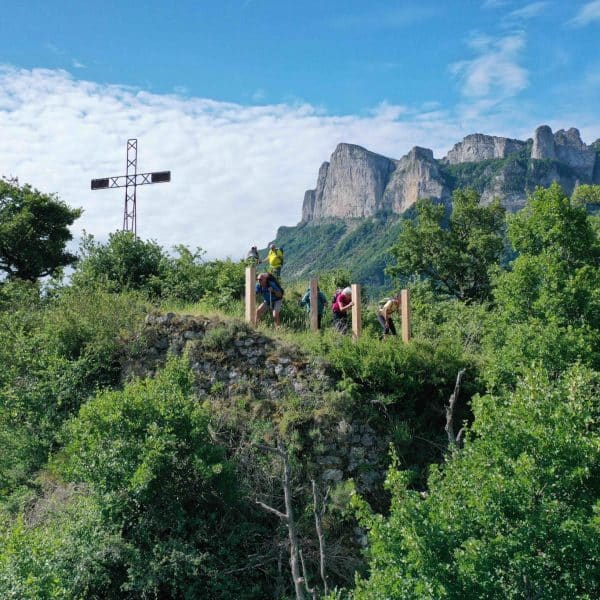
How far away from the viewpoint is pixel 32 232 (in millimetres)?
27312

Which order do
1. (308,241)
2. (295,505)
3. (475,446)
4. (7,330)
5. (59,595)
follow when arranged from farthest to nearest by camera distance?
(308,241) → (7,330) → (295,505) → (475,446) → (59,595)

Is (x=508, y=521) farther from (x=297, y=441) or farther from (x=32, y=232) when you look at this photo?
(x=32, y=232)

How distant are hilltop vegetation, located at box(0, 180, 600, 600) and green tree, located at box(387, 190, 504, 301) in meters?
10.1

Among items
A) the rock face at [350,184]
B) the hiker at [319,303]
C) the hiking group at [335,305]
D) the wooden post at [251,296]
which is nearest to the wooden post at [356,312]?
the hiking group at [335,305]

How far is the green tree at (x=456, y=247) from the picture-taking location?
28.6 m

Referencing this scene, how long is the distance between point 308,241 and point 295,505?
122381 millimetres

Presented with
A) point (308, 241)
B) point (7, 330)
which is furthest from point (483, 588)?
point (308, 241)

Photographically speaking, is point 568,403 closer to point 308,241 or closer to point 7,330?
point 7,330

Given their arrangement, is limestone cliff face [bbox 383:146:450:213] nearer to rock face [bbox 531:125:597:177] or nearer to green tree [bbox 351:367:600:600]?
rock face [bbox 531:125:597:177]

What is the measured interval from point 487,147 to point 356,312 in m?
128

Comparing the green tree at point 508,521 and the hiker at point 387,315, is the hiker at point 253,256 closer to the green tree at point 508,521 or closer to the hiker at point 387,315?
the hiker at point 387,315

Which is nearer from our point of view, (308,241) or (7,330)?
(7,330)

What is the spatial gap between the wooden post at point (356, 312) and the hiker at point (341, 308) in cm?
53

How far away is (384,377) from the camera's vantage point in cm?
1327
